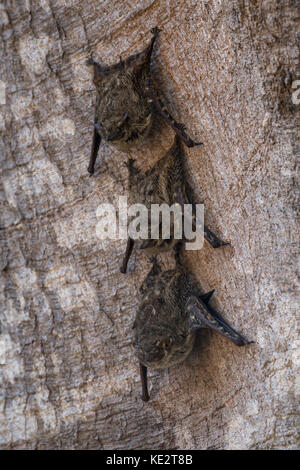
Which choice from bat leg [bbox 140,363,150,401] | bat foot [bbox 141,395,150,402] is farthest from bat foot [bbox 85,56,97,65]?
bat foot [bbox 141,395,150,402]

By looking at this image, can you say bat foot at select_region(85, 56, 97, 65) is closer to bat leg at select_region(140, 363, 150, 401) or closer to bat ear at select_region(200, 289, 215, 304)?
bat ear at select_region(200, 289, 215, 304)

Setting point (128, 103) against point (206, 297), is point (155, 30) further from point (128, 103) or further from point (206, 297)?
point (206, 297)

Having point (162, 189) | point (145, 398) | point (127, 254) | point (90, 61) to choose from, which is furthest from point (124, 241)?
point (90, 61)

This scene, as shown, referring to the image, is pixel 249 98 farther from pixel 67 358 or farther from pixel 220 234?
pixel 67 358

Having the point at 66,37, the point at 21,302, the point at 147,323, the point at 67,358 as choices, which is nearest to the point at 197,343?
the point at 147,323

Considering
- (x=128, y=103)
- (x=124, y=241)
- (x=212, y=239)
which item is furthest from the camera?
(x=124, y=241)

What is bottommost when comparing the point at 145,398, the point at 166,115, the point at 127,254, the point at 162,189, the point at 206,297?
the point at 145,398

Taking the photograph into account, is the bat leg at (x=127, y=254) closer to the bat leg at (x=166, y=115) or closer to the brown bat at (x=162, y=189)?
the brown bat at (x=162, y=189)
